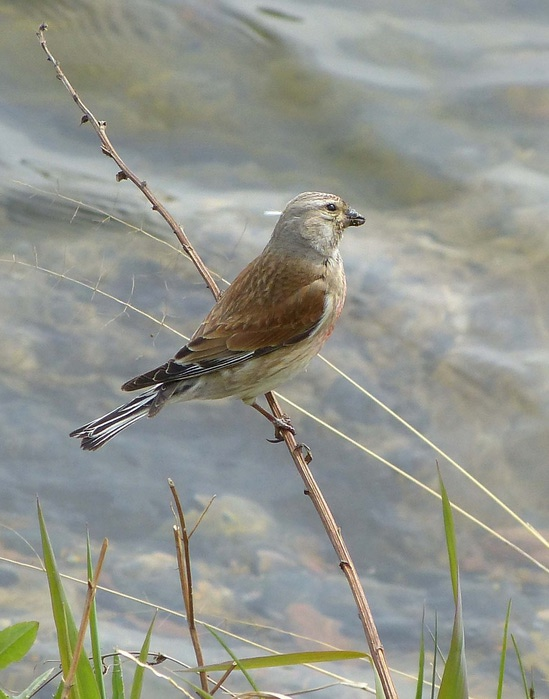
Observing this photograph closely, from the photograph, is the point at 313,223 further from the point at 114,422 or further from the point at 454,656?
the point at 454,656

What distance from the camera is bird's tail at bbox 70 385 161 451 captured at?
3.05 meters

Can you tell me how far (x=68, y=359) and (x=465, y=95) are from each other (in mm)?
3682

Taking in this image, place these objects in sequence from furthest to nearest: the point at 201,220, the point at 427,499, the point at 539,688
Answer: the point at 201,220 → the point at 427,499 → the point at 539,688

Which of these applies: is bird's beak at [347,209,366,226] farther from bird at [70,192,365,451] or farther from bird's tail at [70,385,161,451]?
bird's tail at [70,385,161,451]

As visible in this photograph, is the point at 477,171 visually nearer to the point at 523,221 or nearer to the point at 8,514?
the point at 523,221

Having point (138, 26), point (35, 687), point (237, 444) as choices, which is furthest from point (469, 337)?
point (35, 687)

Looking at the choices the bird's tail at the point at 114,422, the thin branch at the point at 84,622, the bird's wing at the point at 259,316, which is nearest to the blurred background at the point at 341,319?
the bird's wing at the point at 259,316

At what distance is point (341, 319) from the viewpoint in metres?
6.25

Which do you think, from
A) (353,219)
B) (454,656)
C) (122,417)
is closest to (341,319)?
(353,219)

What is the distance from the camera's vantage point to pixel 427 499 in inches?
214

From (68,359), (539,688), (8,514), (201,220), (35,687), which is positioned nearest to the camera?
Answer: (35,687)

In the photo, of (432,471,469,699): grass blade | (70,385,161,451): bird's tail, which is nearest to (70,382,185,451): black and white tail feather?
(70,385,161,451): bird's tail

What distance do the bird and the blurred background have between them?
382 mm

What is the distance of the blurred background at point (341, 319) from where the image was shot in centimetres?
486
